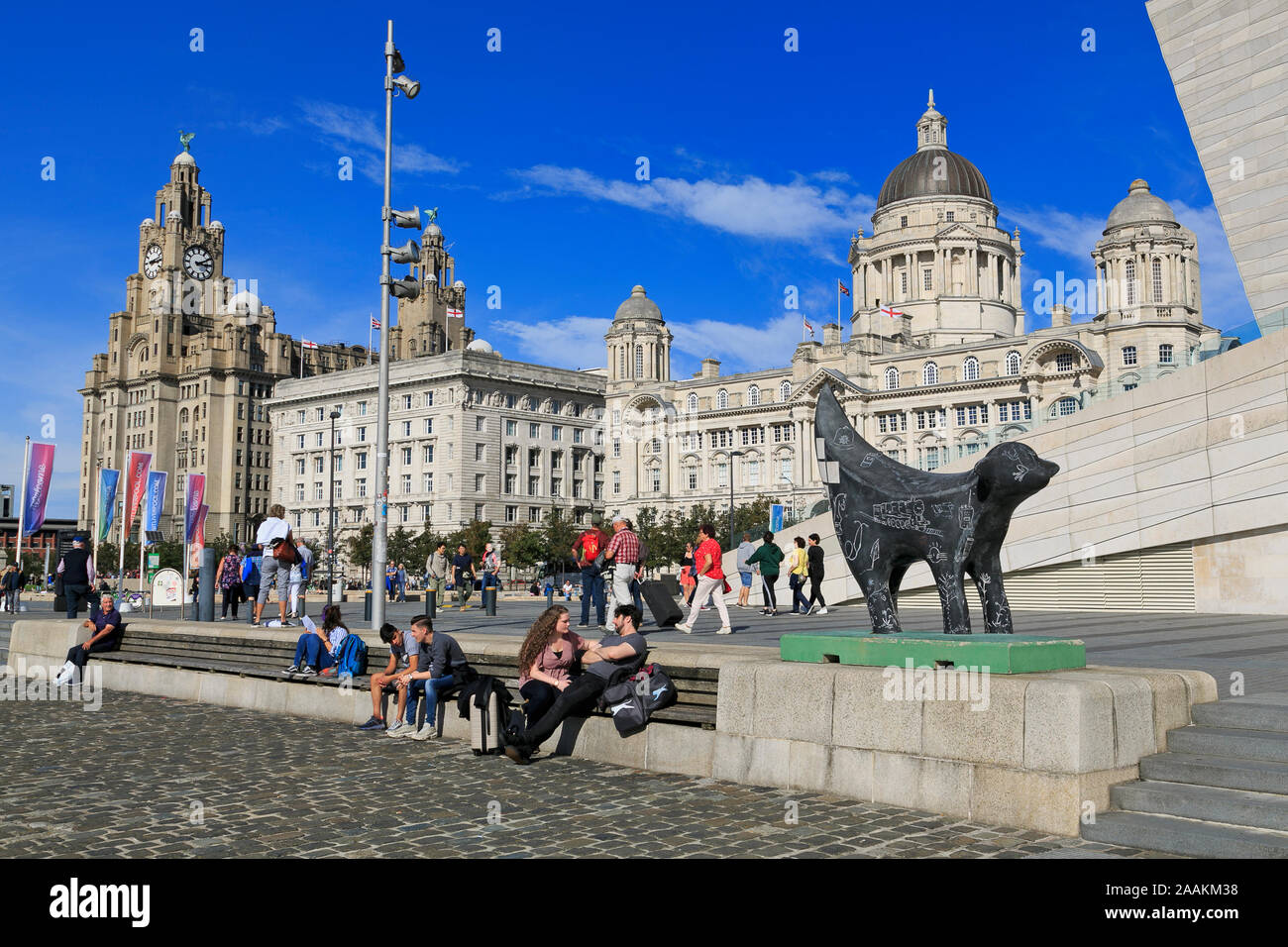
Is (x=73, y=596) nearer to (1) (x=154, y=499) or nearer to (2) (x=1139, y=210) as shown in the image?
(1) (x=154, y=499)

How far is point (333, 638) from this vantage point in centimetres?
1330

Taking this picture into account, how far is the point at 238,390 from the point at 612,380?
4859 centimetres

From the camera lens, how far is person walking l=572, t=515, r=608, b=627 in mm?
17641

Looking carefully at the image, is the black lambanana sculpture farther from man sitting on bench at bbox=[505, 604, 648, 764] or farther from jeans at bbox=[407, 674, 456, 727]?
jeans at bbox=[407, 674, 456, 727]

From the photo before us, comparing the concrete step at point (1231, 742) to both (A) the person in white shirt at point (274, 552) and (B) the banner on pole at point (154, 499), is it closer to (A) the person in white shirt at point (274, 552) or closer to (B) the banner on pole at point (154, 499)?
(A) the person in white shirt at point (274, 552)

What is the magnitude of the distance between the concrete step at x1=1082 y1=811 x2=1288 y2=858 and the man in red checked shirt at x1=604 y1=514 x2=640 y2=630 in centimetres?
986

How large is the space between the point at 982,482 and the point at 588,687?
3.84 m

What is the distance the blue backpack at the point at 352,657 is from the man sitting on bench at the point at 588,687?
3.37m

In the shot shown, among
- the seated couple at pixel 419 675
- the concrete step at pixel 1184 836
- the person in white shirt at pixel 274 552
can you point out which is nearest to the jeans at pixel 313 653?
the seated couple at pixel 419 675

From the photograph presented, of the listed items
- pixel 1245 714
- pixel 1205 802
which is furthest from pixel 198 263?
pixel 1205 802

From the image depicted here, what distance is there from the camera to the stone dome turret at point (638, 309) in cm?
10775

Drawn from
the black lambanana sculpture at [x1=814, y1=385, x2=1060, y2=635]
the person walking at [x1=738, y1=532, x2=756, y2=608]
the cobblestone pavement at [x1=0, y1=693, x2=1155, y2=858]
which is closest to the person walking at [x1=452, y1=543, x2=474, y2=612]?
the person walking at [x1=738, y1=532, x2=756, y2=608]
